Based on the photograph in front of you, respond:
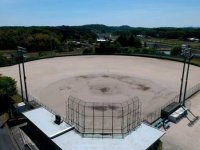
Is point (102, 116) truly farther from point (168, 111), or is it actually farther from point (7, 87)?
point (7, 87)

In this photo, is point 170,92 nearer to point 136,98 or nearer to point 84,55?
point 136,98

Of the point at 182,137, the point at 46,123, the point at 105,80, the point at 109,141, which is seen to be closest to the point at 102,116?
the point at 46,123

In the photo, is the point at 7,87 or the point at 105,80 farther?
the point at 105,80

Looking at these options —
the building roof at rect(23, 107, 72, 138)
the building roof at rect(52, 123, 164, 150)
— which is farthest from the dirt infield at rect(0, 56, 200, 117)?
the building roof at rect(52, 123, 164, 150)

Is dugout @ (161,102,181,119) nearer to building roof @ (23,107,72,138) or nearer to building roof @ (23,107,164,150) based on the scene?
building roof @ (23,107,164,150)

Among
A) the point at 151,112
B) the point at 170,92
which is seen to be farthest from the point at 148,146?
the point at 170,92

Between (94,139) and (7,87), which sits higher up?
(7,87)

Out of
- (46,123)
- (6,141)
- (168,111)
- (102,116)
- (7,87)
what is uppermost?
(7,87)

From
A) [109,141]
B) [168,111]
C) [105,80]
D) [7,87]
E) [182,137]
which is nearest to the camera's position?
[109,141]
